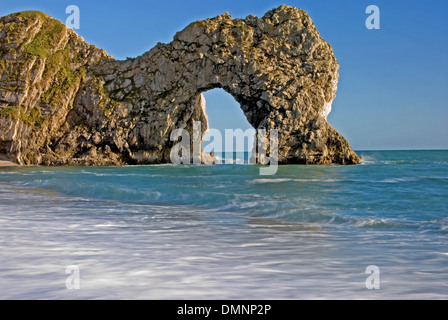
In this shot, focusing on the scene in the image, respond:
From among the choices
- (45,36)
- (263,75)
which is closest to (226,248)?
(263,75)

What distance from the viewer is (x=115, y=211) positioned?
10.5 meters

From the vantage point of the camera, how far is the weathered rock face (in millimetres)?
39062

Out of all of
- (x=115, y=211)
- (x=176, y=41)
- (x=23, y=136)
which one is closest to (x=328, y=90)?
(x=176, y=41)

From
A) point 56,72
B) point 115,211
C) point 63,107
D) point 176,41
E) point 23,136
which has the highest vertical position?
point 176,41

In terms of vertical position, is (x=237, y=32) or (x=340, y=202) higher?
(x=237, y=32)

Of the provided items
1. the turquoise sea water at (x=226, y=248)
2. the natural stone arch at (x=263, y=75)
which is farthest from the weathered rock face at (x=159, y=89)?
the turquoise sea water at (x=226, y=248)

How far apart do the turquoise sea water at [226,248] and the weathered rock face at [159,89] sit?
27.1m

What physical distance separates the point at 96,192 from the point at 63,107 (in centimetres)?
2946

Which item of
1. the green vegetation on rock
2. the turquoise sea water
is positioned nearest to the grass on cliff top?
the green vegetation on rock

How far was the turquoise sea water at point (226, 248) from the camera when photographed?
161 inches

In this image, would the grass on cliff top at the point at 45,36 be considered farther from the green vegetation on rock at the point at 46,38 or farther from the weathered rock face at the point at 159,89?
the weathered rock face at the point at 159,89

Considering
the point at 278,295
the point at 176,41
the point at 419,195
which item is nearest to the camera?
the point at 278,295

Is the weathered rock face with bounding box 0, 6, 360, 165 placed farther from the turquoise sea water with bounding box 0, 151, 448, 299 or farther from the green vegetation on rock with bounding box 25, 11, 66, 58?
the turquoise sea water with bounding box 0, 151, 448, 299
